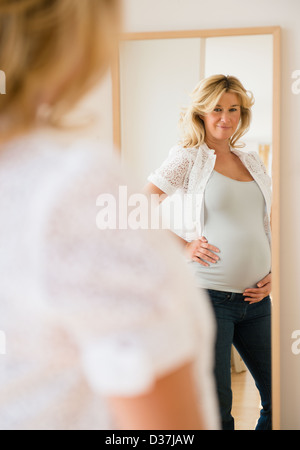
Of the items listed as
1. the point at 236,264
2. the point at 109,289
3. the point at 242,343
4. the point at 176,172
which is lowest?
the point at 242,343

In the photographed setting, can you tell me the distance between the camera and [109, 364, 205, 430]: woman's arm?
0.29 metres

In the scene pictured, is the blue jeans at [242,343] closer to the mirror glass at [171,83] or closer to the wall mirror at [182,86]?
the wall mirror at [182,86]

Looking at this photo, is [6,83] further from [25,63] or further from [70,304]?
[70,304]

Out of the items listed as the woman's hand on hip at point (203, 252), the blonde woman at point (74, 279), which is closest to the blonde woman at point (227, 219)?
the woman's hand on hip at point (203, 252)

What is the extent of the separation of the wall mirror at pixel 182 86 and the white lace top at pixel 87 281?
131 cm

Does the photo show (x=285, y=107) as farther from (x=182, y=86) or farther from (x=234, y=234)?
(x=234, y=234)

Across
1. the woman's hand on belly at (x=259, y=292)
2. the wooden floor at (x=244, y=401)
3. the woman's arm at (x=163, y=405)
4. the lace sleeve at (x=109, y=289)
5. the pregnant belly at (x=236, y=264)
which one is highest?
the lace sleeve at (x=109, y=289)

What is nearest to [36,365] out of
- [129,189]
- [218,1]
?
[129,189]

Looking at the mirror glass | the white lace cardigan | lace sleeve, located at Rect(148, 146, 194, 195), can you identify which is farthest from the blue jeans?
the mirror glass

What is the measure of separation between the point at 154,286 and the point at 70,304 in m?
0.05

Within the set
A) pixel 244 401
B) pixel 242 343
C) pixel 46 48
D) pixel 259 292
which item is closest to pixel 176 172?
pixel 259 292

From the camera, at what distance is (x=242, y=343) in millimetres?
1572

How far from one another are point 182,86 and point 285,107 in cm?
37

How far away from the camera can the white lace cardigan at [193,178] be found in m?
1.54
